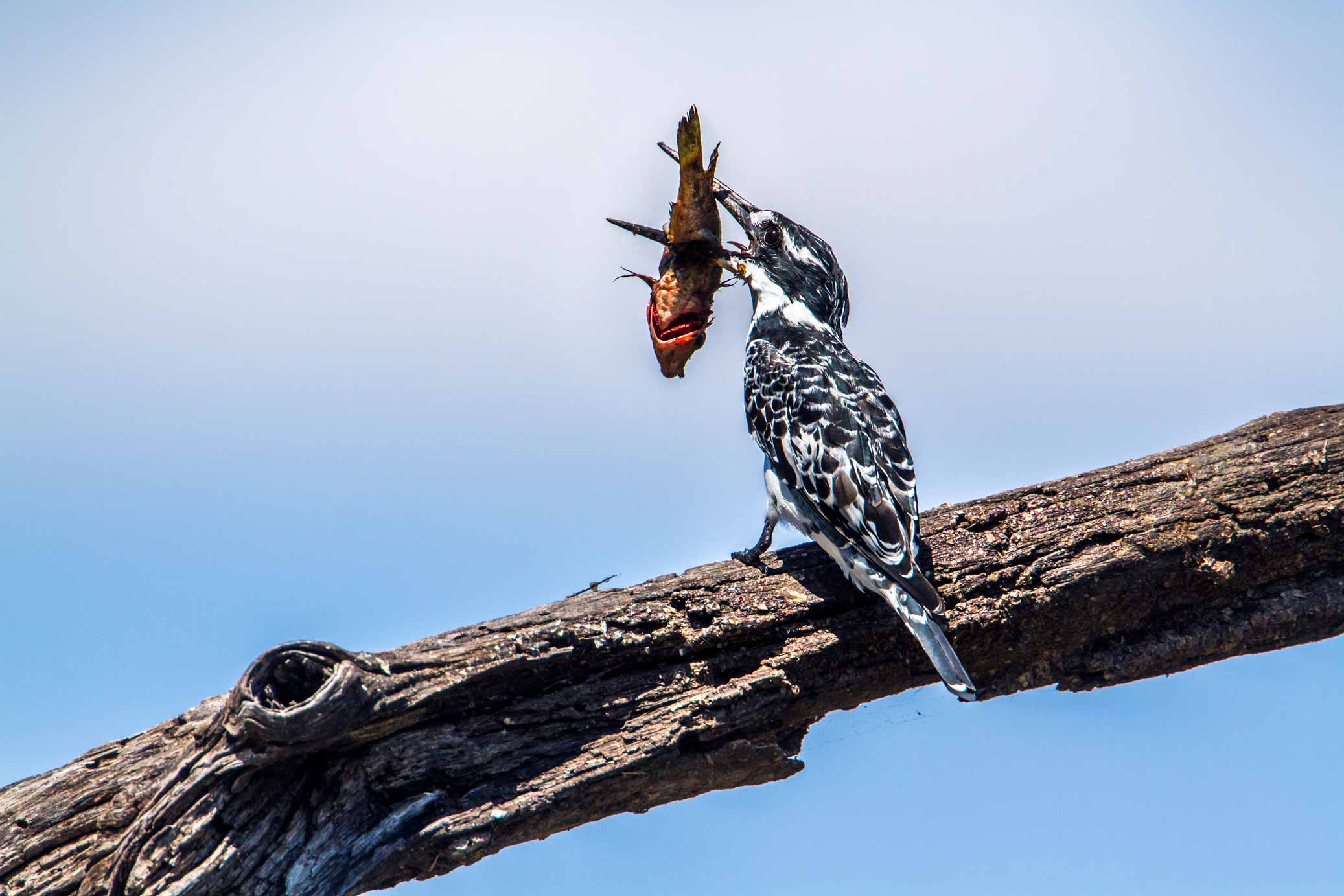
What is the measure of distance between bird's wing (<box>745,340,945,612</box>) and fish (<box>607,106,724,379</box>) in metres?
0.39

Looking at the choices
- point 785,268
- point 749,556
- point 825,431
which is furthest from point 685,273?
point 749,556

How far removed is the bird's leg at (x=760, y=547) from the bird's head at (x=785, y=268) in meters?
1.57

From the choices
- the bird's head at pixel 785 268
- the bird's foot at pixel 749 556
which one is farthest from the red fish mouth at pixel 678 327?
the bird's foot at pixel 749 556

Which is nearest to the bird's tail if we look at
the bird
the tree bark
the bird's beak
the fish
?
the bird

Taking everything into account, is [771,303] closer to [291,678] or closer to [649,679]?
[649,679]

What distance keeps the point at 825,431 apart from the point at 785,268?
1.70m

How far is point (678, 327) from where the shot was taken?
601 centimetres

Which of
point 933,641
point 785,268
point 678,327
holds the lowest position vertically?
point 933,641

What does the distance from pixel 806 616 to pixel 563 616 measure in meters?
1.08

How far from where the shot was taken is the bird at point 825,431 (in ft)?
14.6

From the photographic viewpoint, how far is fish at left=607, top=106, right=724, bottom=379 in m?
5.92

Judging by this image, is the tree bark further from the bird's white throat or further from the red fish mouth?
the bird's white throat

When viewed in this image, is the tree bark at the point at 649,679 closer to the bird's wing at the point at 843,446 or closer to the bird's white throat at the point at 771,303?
the bird's wing at the point at 843,446

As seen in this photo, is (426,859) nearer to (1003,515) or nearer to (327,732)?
(327,732)
